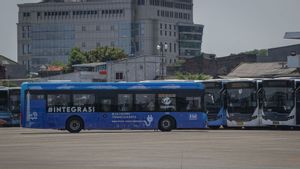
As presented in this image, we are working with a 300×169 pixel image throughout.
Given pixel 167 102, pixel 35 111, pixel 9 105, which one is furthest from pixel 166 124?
pixel 9 105

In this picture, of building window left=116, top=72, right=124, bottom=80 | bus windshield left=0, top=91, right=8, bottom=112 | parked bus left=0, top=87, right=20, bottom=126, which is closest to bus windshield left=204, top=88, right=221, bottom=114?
parked bus left=0, top=87, right=20, bottom=126

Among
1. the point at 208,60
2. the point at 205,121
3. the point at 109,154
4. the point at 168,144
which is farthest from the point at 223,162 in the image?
the point at 208,60

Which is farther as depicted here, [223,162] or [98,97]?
[98,97]

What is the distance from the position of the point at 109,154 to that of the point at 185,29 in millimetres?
177434

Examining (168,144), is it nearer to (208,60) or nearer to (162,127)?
(162,127)

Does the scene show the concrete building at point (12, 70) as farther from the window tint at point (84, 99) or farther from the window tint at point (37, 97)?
the window tint at point (84, 99)

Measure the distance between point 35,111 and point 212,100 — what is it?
36.0ft

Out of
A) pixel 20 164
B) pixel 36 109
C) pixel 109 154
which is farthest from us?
pixel 36 109

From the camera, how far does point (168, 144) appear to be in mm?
28016

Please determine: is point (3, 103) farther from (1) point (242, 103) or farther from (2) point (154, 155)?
(2) point (154, 155)

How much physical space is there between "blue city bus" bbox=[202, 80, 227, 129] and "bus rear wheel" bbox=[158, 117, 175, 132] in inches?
158

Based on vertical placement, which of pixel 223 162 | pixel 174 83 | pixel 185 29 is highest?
pixel 185 29

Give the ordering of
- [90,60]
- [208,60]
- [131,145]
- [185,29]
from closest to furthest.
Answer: [131,145]
[208,60]
[90,60]
[185,29]

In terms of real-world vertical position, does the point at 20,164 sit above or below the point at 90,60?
below
